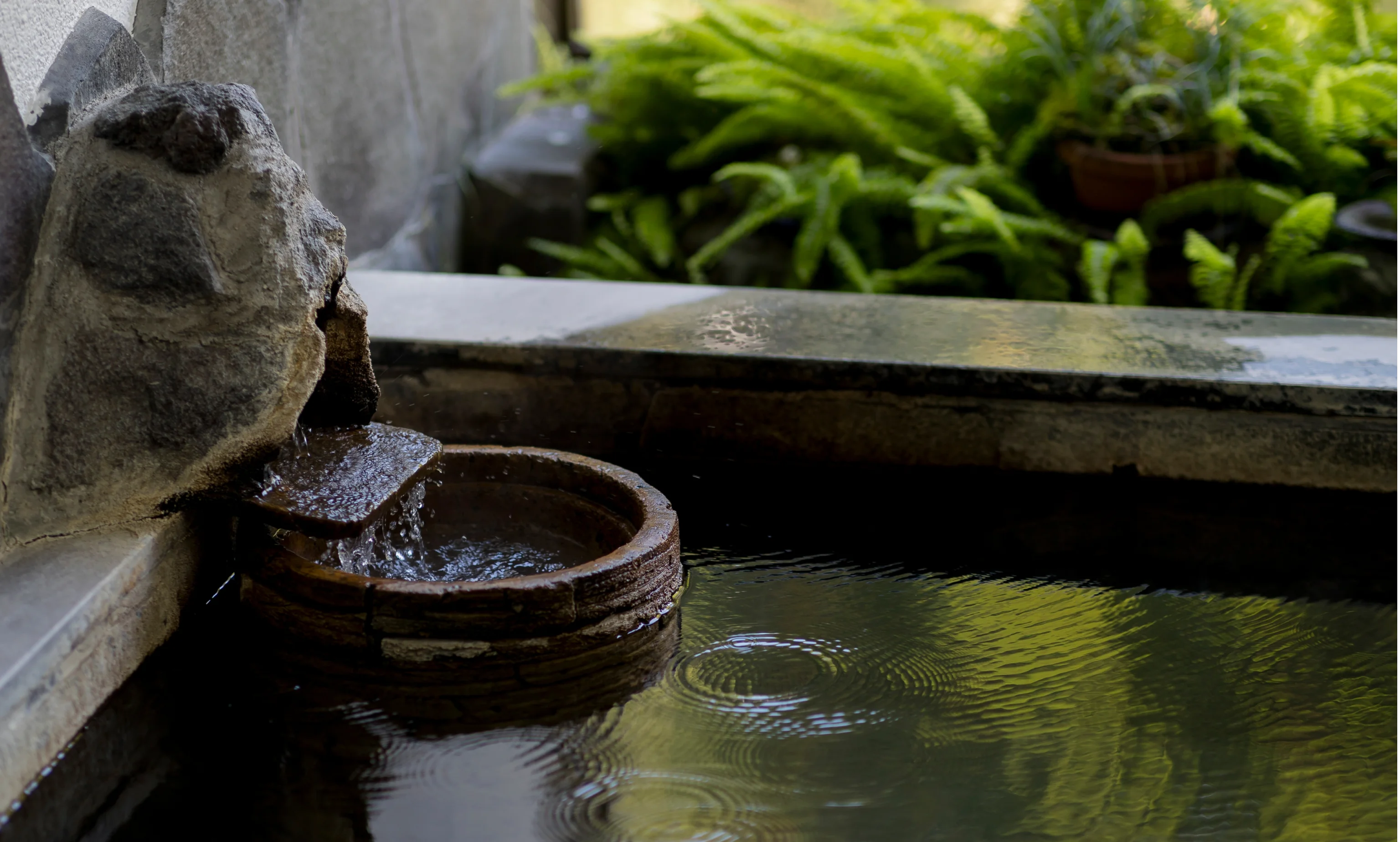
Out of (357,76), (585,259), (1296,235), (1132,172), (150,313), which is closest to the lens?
(150,313)

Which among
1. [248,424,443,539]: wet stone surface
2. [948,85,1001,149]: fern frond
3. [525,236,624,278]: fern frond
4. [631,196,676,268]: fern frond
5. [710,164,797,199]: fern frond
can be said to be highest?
[948,85,1001,149]: fern frond

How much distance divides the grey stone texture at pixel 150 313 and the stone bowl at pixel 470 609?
0.21 metres

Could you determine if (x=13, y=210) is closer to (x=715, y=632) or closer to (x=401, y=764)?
(x=401, y=764)

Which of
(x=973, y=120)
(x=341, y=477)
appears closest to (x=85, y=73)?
(x=341, y=477)

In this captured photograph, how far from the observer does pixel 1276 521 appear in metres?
2.34

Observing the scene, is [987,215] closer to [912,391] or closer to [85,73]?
[912,391]

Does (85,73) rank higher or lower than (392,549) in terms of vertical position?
higher

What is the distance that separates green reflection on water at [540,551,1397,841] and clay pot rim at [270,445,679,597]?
169 millimetres

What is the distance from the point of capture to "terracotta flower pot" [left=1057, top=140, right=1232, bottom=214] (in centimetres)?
395

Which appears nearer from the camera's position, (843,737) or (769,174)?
(843,737)

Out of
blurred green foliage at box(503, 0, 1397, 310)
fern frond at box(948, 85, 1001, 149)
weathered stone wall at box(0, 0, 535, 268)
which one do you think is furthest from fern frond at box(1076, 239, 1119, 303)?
weathered stone wall at box(0, 0, 535, 268)

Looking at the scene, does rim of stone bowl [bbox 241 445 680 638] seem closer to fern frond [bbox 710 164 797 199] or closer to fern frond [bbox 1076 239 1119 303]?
fern frond [bbox 1076 239 1119 303]

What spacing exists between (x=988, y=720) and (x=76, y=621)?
121cm

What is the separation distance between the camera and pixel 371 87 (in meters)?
3.44
